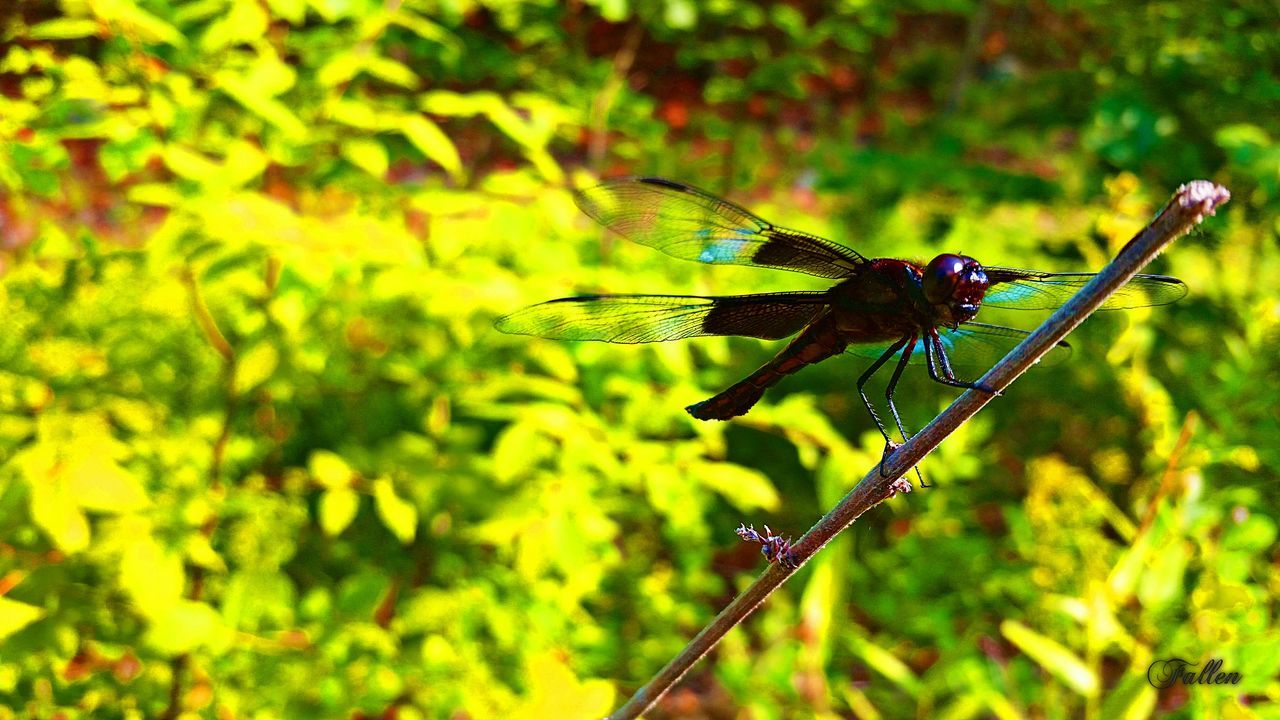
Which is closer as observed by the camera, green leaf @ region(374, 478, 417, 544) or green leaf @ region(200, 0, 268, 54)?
green leaf @ region(200, 0, 268, 54)

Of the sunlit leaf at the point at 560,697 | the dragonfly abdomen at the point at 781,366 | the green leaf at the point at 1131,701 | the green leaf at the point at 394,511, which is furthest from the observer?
the green leaf at the point at 394,511

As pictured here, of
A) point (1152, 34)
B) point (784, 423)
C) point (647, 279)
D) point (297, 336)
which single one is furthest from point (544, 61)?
point (1152, 34)

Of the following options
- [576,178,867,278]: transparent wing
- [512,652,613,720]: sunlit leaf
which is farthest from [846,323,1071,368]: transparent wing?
[512,652,613,720]: sunlit leaf

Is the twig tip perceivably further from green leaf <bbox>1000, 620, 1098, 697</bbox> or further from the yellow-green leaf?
the yellow-green leaf

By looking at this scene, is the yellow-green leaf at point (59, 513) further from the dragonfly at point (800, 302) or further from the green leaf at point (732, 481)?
the green leaf at point (732, 481)

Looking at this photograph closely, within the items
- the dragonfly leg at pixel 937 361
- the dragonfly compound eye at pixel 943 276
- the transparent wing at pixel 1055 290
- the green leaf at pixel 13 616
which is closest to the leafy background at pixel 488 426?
the green leaf at pixel 13 616

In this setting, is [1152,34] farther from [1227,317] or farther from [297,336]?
[297,336]
